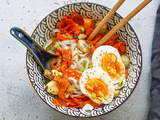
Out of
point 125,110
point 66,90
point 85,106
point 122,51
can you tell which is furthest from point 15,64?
point 125,110

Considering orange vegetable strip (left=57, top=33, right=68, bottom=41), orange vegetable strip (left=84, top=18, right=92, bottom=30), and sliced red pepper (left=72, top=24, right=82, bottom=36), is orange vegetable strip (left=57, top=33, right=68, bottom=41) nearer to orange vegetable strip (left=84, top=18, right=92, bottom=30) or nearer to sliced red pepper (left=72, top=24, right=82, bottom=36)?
sliced red pepper (left=72, top=24, right=82, bottom=36)

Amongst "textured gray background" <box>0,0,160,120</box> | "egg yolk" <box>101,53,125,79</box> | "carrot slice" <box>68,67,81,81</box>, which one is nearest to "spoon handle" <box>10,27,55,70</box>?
"carrot slice" <box>68,67,81,81</box>

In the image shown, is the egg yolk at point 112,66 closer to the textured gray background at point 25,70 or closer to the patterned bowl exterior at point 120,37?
the patterned bowl exterior at point 120,37

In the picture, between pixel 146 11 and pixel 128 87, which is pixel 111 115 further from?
pixel 146 11

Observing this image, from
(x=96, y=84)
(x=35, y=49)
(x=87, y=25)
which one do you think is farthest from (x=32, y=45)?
(x=96, y=84)

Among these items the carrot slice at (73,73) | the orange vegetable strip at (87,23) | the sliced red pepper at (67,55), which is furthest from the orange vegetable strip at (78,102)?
the orange vegetable strip at (87,23)
